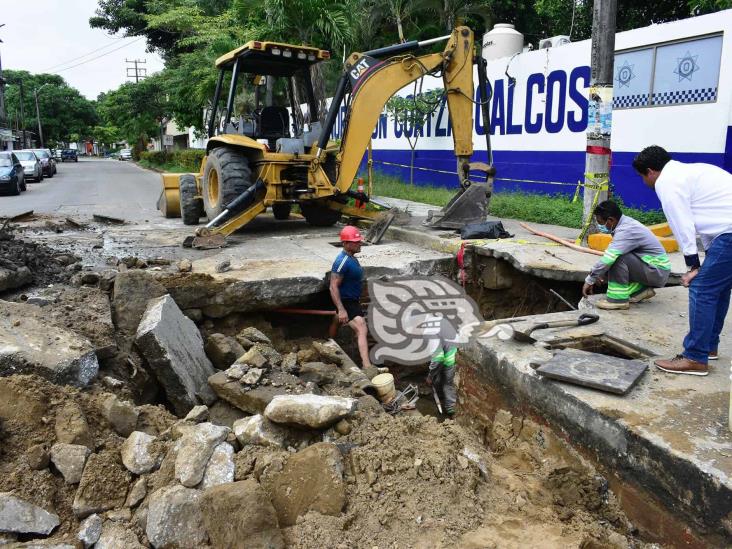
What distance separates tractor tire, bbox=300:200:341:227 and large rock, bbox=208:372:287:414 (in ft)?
19.6

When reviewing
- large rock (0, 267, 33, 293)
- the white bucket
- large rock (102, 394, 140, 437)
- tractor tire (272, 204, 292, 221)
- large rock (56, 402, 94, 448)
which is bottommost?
the white bucket

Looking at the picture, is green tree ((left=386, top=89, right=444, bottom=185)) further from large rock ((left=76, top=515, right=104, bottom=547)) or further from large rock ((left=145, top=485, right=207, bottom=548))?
large rock ((left=76, top=515, right=104, bottom=547))

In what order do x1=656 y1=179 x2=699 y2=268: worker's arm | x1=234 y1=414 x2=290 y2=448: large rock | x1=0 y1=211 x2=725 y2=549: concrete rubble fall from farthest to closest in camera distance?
x1=656 y1=179 x2=699 y2=268: worker's arm → x1=234 y1=414 x2=290 y2=448: large rock → x1=0 y1=211 x2=725 y2=549: concrete rubble

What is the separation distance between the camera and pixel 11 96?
6334cm

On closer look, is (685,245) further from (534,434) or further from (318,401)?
(318,401)

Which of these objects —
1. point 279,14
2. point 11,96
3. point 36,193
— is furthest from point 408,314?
point 11,96

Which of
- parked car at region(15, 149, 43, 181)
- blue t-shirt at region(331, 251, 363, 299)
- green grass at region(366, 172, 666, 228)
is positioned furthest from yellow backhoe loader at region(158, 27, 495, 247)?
parked car at region(15, 149, 43, 181)

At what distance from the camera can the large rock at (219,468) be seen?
2.96 metres

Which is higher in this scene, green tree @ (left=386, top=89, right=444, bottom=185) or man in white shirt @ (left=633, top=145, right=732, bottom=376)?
green tree @ (left=386, top=89, right=444, bottom=185)

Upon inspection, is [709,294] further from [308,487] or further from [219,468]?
[219,468]

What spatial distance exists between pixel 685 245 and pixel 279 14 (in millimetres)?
11953

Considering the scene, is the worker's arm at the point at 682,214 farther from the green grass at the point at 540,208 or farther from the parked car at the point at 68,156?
the parked car at the point at 68,156

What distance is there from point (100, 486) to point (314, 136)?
23.4 feet

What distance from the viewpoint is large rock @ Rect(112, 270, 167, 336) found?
17.4 feet
